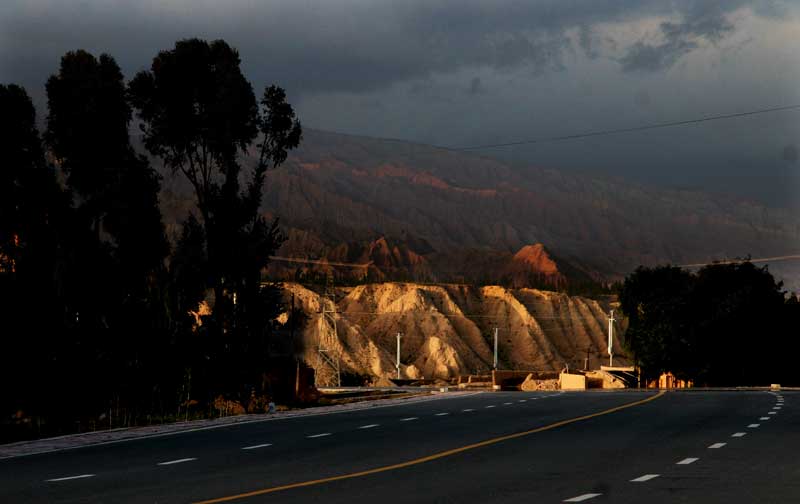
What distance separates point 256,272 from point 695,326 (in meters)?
62.5

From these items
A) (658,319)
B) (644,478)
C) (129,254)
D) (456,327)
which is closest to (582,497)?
(644,478)

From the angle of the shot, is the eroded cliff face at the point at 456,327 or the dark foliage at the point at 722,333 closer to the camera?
the dark foliage at the point at 722,333

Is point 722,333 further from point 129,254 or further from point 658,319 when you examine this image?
point 129,254

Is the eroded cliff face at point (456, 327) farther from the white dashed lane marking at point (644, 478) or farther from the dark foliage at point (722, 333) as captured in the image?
the white dashed lane marking at point (644, 478)

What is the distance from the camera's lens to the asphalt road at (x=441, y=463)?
46.8 feet

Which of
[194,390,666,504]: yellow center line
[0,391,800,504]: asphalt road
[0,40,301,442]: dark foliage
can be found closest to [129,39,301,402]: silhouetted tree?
[0,40,301,442]: dark foliage

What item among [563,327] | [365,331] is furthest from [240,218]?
[563,327]

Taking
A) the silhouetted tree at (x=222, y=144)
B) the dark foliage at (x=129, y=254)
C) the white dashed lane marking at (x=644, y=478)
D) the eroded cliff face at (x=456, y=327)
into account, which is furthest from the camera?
the eroded cliff face at (x=456, y=327)

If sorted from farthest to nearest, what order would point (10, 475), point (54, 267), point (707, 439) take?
point (54, 267) < point (707, 439) < point (10, 475)

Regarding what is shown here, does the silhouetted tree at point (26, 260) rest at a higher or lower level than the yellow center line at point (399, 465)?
higher

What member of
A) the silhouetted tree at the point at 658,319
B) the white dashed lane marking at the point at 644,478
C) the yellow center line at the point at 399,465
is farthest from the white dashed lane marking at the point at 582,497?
the silhouetted tree at the point at 658,319

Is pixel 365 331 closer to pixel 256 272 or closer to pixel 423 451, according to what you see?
pixel 256 272

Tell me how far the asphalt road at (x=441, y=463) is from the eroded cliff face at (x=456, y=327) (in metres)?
116

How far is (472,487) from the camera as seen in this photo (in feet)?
49.0
